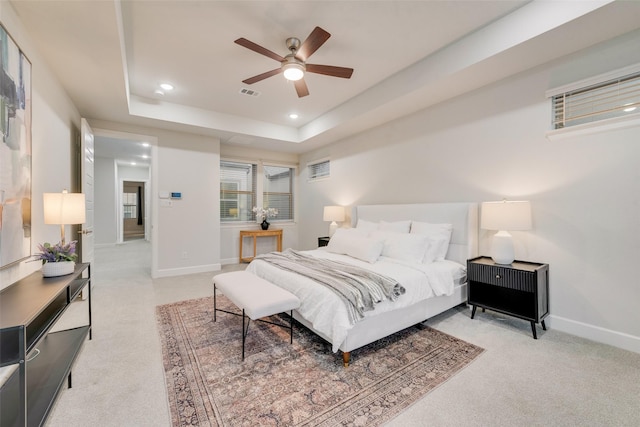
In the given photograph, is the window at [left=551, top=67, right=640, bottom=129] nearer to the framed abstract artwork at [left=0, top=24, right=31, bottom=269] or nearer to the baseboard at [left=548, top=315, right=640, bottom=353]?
the baseboard at [left=548, top=315, right=640, bottom=353]

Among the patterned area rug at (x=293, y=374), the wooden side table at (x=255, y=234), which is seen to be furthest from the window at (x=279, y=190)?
the patterned area rug at (x=293, y=374)

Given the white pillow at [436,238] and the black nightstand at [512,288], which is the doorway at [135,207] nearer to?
the white pillow at [436,238]

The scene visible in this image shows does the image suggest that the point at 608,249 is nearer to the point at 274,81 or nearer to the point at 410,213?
the point at 410,213

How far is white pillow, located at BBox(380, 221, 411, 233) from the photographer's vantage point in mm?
3730

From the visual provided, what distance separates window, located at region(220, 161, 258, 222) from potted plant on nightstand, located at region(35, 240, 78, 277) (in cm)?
386

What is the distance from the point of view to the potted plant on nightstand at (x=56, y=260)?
2.04 metres

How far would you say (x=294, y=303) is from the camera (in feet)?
7.54

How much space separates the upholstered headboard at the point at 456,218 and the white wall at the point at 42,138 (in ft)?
13.0

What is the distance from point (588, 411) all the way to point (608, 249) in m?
1.50

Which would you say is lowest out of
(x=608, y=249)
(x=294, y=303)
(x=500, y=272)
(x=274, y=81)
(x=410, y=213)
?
(x=294, y=303)

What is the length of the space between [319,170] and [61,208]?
15.1 feet

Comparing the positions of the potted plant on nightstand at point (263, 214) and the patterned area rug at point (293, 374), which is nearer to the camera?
the patterned area rug at point (293, 374)

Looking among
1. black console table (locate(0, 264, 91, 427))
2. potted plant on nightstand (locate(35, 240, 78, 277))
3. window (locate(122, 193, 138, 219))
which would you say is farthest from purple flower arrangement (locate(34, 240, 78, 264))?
window (locate(122, 193, 138, 219))

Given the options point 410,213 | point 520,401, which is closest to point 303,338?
point 520,401
